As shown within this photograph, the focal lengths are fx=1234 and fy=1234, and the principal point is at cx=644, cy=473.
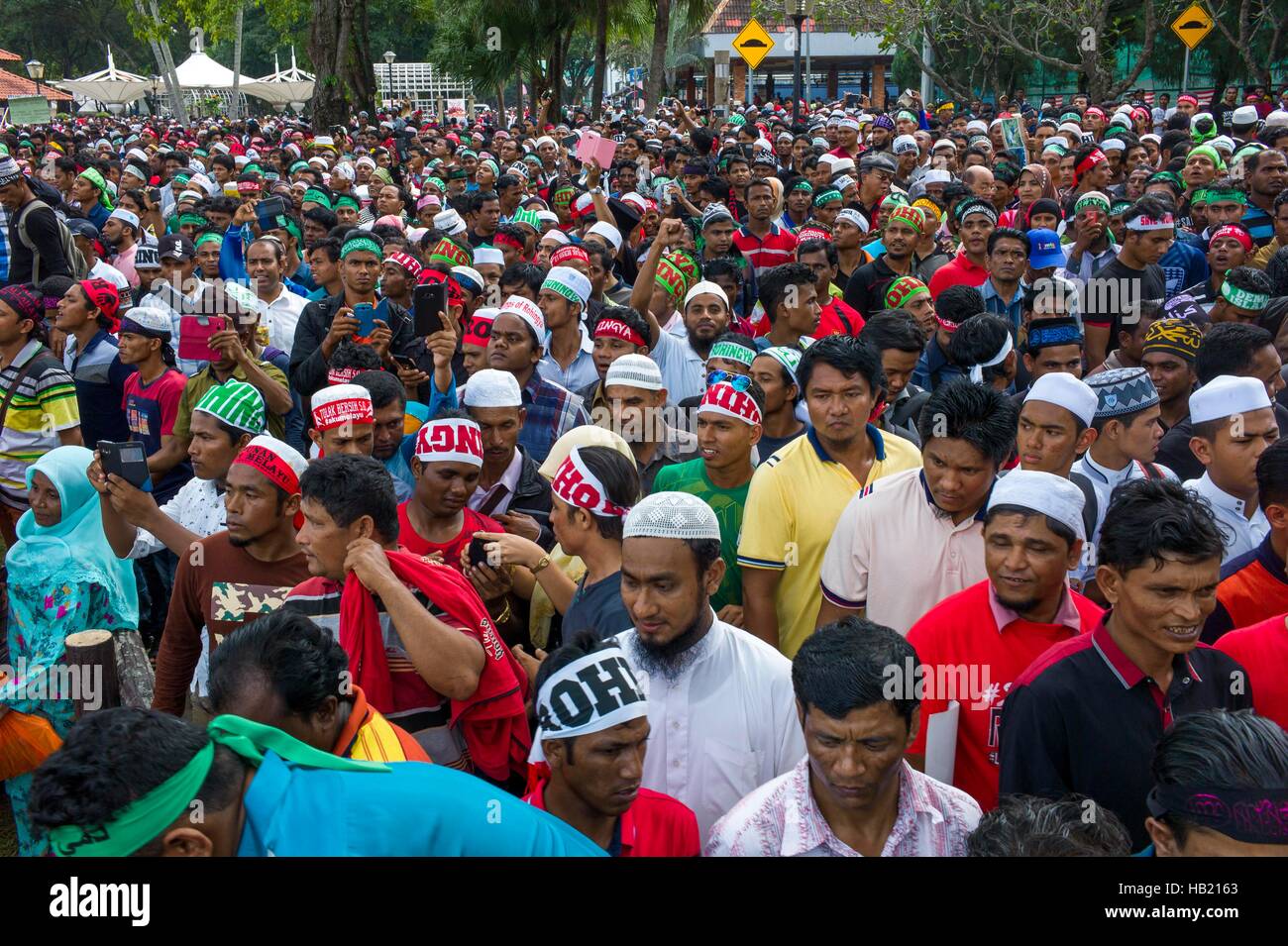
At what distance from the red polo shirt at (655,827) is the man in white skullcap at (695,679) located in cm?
24

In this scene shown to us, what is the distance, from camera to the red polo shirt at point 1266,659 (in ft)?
10.0

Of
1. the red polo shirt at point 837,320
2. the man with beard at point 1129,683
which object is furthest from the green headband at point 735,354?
the man with beard at point 1129,683

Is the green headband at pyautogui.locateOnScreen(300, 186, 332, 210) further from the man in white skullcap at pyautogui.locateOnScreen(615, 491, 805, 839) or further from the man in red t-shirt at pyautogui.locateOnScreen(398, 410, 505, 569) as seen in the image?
the man in white skullcap at pyautogui.locateOnScreen(615, 491, 805, 839)

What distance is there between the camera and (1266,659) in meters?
3.11

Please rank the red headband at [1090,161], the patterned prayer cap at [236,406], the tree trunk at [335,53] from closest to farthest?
1. the patterned prayer cap at [236,406]
2. the red headband at [1090,161]
3. the tree trunk at [335,53]

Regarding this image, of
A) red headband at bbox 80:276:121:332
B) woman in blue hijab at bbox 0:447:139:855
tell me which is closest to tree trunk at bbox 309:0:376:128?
red headband at bbox 80:276:121:332

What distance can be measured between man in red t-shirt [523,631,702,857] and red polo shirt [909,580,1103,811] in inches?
30.8

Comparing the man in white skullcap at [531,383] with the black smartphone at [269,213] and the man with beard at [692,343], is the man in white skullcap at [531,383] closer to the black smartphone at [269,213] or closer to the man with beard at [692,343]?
the man with beard at [692,343]

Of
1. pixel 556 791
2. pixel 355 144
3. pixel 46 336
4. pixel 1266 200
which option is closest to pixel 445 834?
pixel 556 791

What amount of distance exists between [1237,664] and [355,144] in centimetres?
2054

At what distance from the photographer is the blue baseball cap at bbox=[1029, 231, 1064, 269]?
8.01 meters

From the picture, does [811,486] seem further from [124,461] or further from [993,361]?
[124,461]

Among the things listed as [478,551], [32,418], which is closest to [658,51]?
[32,418]

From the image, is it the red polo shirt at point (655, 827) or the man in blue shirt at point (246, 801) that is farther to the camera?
the red polo shirt at point (655, 827)
